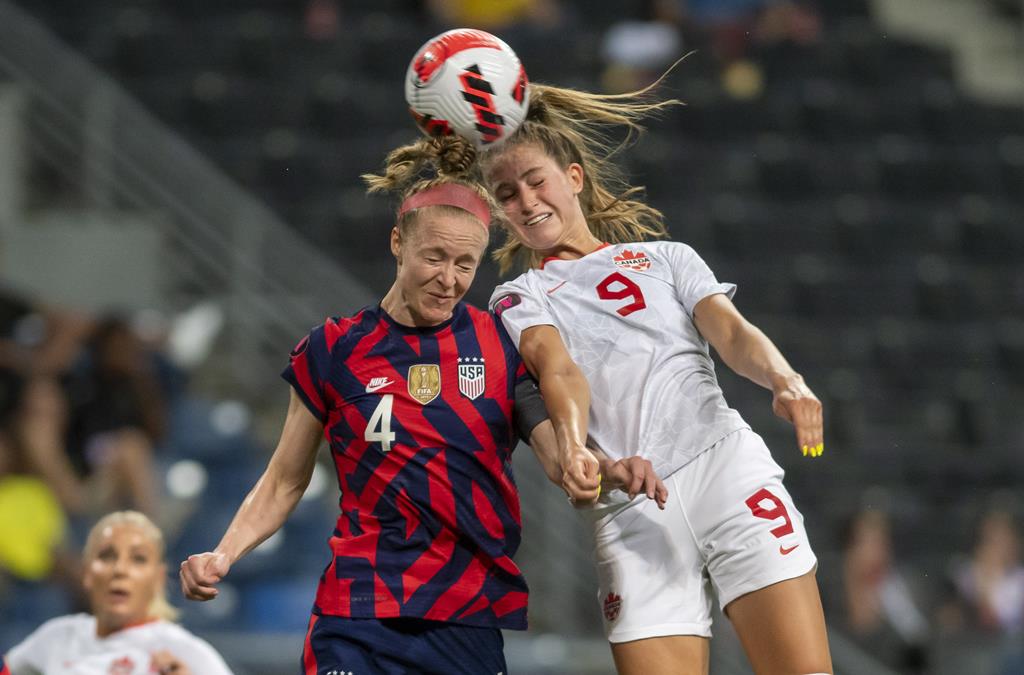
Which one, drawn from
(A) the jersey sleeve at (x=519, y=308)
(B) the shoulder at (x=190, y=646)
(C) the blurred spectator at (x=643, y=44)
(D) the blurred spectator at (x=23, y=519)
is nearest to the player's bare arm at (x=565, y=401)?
(A) the jersey sleeve at (x=519, y=308)

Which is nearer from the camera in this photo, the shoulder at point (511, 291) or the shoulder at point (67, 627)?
the shoulder at point (511, 291)

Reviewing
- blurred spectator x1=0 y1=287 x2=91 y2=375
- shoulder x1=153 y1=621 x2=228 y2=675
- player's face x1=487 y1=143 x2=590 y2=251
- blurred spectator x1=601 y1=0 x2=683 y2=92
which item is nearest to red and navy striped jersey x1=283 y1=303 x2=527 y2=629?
player's face x1=487 y1=143 x2=590 y2=251

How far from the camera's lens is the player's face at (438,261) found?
3549 mm

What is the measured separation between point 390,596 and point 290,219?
6299 millimetres

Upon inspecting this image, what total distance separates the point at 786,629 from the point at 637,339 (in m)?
0.79

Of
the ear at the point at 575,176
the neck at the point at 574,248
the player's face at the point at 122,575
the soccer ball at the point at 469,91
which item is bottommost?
the player's face at the point at 122,575

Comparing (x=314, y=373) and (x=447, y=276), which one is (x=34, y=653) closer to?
(x=314, y=373)

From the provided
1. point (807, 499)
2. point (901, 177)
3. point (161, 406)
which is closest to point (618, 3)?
point (901, 177)

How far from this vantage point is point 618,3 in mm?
12195

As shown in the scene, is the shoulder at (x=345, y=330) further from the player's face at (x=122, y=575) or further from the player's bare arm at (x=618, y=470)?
the player's face at (x=122, y=575)

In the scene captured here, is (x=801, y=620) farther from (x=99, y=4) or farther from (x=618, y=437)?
(x=99, y=4)

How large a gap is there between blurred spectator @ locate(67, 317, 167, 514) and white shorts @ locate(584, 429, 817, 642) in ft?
14.3

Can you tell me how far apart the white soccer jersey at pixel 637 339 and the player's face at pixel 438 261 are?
24 centimetres

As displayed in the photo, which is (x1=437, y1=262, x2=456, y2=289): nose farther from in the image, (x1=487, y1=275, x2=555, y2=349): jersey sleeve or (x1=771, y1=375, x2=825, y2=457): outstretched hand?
(x1=771, y1=375, x2=825, y2=457): outstretched hand
